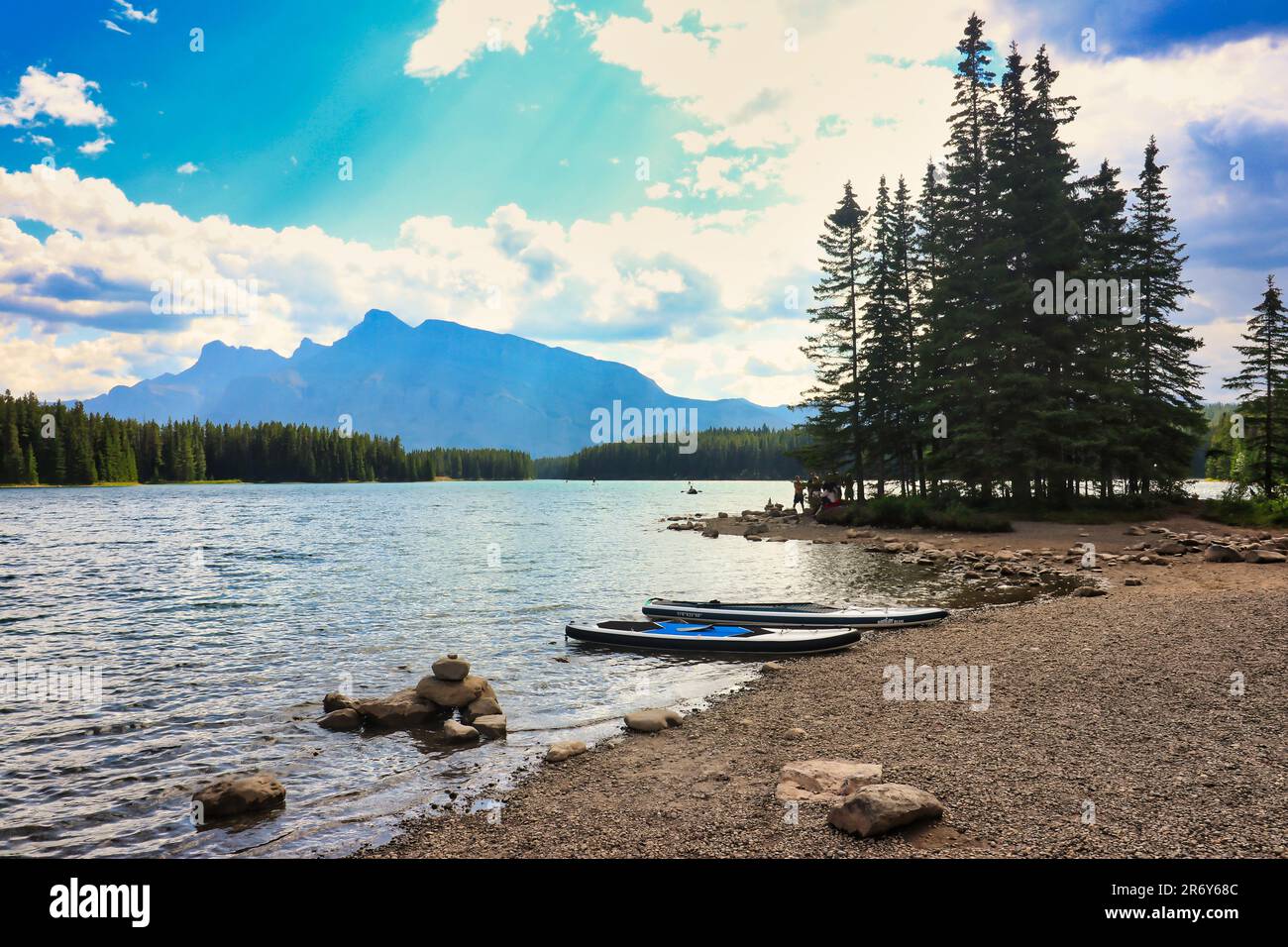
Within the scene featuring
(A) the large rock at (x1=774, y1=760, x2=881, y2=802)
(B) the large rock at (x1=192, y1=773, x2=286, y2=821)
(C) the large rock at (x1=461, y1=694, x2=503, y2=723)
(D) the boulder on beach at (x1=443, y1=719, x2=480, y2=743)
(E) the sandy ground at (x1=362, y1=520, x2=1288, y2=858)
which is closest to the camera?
(E) the sandy ground at (x1=362, y1=520, x2=1288, y2=858)

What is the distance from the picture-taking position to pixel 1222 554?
85.5ft

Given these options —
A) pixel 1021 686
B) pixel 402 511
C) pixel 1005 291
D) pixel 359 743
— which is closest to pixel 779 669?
pixel 1021 686

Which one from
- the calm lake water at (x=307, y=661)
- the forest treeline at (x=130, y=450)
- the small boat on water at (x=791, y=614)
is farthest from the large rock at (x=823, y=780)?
the forest treeline at (x=130, y=450)

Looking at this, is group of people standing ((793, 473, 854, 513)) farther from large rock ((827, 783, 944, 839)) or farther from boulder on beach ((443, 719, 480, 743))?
large rock ((827, 783, 944, 839))

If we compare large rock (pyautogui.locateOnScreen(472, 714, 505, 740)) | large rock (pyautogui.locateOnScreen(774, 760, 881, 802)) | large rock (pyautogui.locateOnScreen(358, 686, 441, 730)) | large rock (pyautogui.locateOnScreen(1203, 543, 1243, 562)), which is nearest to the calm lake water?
large rock (pyautogui.locateOnScreen(472, 714, 505, 740))

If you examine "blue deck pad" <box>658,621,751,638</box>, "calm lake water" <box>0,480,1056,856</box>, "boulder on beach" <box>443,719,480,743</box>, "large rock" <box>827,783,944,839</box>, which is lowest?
Result: "calm lake water" <box>0,480,1056,856</box>

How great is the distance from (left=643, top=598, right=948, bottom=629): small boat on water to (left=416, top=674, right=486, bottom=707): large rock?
802 centimetres

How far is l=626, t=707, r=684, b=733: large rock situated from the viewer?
11781 millimetres

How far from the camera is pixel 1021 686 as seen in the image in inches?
484

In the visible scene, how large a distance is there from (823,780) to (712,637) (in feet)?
31.4

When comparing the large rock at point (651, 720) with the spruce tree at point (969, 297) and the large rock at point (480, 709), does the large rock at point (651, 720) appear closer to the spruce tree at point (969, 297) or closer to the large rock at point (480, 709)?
the large rock at point (480, 709)

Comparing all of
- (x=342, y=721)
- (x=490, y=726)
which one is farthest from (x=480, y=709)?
(x=342, y=721)

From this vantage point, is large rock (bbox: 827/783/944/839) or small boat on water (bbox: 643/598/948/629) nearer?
large rock (bbox: 827/783/944/839)
